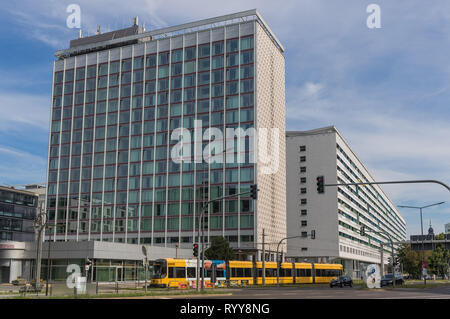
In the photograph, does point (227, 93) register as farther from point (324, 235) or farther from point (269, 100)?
point (324, 235)

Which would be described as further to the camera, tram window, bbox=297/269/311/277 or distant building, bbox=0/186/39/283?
distant building, bbox=0/186/39/283

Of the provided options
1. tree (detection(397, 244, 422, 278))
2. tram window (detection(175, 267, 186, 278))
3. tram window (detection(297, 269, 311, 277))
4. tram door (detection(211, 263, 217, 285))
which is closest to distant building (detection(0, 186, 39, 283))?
tram window (detection(297, 269, 311, 277))

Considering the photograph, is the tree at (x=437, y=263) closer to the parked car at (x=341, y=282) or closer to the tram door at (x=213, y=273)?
the parked car at (x=341, y=282)

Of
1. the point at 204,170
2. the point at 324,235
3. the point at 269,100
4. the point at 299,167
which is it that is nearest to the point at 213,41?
the point at 269,100

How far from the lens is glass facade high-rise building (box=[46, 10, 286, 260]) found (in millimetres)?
92500

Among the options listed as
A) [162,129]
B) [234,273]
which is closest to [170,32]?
[162,129]

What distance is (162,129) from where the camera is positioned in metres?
99.6

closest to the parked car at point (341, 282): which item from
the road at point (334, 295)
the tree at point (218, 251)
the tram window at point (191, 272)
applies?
the tree at point (218, 251)

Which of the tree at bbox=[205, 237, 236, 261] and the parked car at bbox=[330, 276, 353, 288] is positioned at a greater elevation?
the tree at bbox=[205, 237, 236, 261]

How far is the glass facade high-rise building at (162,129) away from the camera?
303ft

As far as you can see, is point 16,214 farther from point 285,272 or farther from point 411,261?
point 411,261

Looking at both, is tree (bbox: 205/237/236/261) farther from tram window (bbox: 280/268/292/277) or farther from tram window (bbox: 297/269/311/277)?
tram window (bbox: 297/269/311/277)

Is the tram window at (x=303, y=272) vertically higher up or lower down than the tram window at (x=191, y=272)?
lower down

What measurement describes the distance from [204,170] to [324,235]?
3433 cm
